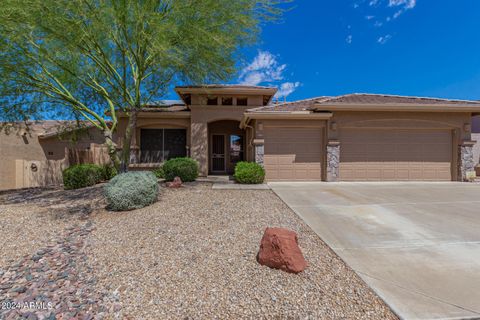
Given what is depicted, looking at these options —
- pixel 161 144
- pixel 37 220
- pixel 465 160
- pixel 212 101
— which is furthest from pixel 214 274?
pixel 465 160

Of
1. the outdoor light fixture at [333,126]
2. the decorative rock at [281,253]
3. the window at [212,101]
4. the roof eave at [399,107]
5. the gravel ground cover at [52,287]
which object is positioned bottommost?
the gravel ground cover at [52,287]

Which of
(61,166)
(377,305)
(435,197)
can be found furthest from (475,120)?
(61,166)

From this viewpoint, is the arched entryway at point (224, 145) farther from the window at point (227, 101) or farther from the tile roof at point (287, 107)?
the tile roof at point (287, 107)

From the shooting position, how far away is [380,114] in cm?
1077

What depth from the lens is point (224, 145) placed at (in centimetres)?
1480

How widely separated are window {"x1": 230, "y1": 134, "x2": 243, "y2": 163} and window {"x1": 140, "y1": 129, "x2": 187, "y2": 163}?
115 inches

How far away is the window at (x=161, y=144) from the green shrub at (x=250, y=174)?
5050 millimetres

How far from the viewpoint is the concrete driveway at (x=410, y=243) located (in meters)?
2.51

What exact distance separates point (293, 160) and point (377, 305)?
8568mm

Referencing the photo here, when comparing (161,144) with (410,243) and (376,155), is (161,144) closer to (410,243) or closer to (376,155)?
(376,155)

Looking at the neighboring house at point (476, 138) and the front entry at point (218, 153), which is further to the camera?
the neighboring house at point (476, 138)

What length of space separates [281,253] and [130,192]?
14.4 feet

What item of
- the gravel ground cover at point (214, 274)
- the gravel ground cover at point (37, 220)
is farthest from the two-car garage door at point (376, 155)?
the gravel ground cover at point (37, 220)

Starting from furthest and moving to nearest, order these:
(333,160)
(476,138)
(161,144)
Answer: (476,138), (161,144), (333,160)
